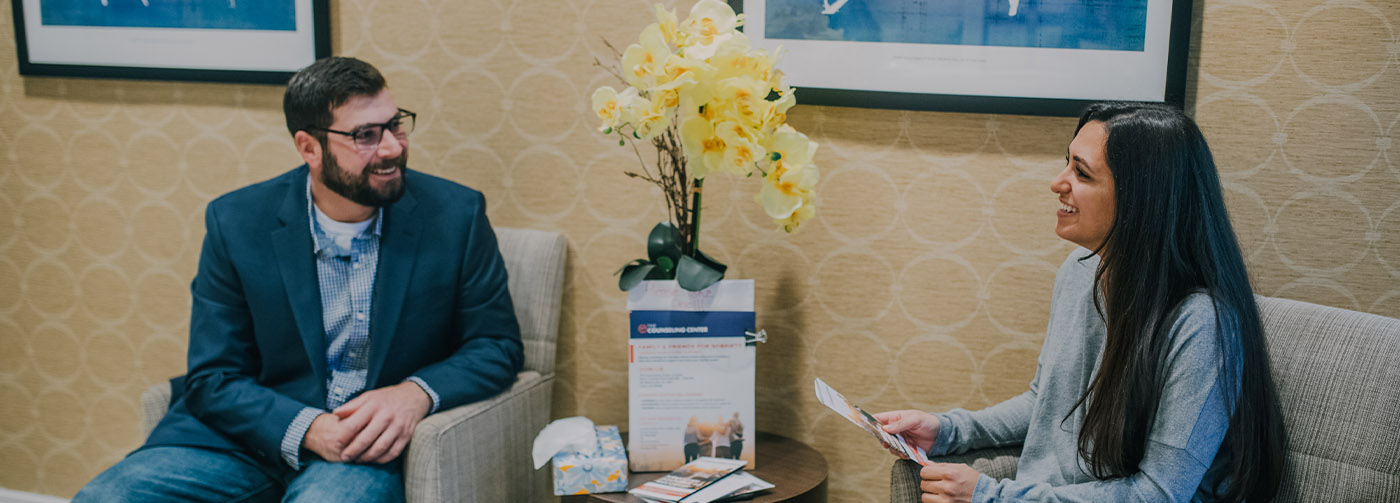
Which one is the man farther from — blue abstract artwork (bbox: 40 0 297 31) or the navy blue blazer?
blue abstract artwork (bbox: 40 0 297 31)

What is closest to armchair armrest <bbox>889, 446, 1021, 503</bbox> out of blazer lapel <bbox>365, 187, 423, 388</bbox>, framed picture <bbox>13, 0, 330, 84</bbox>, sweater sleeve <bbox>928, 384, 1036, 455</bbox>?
sweater sleeve <bbox>928, 384, 1036, 455</bbox>

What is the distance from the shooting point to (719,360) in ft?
6.63

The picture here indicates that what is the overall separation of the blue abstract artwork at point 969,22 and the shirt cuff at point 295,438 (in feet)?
4.18

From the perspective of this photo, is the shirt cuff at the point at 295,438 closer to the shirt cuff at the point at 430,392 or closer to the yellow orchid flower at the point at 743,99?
the shirt cuff at the point at 430,392

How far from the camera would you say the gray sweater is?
1470 mm

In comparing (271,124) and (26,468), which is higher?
(271,124)

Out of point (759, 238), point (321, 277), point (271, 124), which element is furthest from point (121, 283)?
point (759, 238)

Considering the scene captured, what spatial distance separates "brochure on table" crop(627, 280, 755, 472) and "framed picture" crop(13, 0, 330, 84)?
1182mm

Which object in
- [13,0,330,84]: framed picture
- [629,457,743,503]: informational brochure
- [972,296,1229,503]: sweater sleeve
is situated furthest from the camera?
[13,0,330,84]: framed picture

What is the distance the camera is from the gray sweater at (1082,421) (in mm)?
1470

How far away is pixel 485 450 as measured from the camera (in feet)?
6.78

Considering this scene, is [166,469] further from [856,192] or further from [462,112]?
[856,192]

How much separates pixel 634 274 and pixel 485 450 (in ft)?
1.60

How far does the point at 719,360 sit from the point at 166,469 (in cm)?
112
